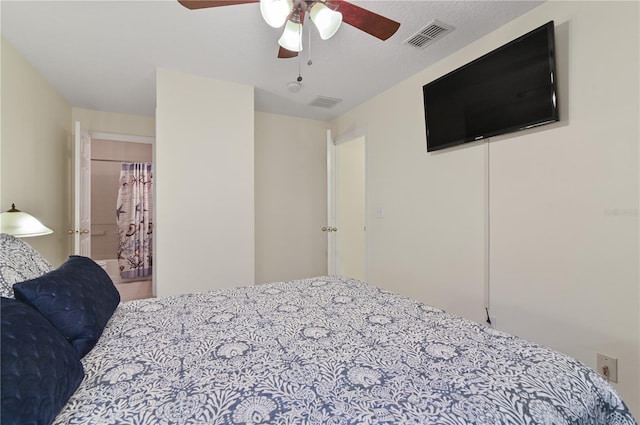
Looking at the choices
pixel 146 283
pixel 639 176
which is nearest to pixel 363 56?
pixel 639 176

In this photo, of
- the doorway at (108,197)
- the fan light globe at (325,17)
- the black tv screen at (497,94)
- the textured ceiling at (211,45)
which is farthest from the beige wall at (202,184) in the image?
the doorway at (108,197)

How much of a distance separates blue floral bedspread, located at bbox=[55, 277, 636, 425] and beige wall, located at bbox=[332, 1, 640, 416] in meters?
0.88

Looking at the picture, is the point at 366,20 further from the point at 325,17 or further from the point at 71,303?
the point at 71,303

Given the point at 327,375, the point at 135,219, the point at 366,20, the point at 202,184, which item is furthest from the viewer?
the point at 135,219

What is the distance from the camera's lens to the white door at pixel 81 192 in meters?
2.92

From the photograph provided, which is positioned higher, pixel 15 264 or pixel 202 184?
pixel 202 184

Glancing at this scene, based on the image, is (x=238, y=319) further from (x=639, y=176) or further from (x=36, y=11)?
(x=36, y=11)

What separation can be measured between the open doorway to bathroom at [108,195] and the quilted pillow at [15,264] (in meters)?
3.88

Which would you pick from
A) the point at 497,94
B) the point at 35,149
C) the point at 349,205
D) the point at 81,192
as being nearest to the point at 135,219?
the point at 81,192

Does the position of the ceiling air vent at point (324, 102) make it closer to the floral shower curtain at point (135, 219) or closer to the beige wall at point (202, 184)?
the beige wall at point (202, 184)

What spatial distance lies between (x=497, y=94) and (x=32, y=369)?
2.59 m

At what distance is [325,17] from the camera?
1.47m

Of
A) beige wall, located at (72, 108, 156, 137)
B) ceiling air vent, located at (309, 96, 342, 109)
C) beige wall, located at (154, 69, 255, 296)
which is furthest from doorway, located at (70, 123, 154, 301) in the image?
ceiling air vent, located at (309, 96, 342, 109)

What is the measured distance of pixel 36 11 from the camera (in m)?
1.88
